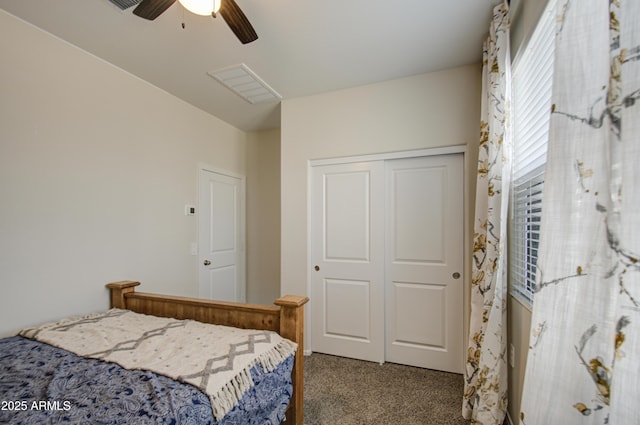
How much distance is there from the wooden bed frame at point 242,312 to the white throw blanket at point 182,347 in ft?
0.33

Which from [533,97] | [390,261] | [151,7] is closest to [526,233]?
[533,97]

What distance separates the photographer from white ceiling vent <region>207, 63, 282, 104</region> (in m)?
2.52

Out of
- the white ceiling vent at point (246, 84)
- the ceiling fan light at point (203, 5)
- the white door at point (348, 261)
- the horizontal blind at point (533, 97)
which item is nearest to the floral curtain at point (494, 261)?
the horizontal blind at point (533, 97)

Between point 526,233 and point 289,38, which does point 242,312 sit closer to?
point 526,233

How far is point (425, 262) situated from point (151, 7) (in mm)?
2676

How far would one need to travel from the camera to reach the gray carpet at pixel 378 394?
6.33ft

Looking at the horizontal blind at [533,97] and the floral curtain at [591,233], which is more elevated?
the horizontal blind at [533,97]

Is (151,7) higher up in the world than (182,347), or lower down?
higher up

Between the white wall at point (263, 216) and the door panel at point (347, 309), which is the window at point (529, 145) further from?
the white wall at point (263, 216)

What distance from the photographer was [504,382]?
1.72 meters

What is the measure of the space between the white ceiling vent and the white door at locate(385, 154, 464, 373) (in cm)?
145

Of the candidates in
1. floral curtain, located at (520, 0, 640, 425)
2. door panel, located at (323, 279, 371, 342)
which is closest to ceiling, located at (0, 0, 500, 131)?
floral curtain, located at (520, 0, 640, 425)

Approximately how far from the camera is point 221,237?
3.64 meters

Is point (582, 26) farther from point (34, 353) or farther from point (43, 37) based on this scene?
point (43, 37)
